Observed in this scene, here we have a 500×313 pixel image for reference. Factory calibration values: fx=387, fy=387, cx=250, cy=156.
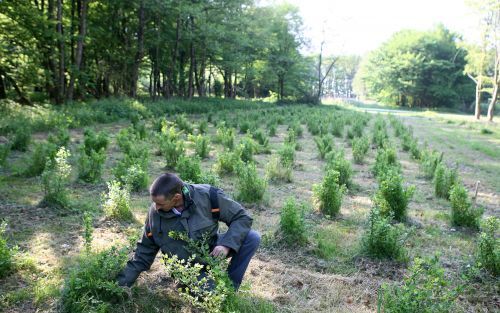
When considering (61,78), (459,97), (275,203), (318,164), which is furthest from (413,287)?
(459,97)

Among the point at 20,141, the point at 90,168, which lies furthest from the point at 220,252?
the point at 20,141

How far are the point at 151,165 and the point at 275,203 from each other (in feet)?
10.8

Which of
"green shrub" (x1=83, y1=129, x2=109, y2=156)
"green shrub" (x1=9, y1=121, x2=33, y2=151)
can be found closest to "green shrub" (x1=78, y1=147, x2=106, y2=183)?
"green shrub" (x1=83, y1=129, x2=109, y2=156)

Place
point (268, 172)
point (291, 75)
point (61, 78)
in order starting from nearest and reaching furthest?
point (268, 172) → point (61, 78) → point (291, 75)

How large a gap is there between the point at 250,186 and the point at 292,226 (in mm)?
1683

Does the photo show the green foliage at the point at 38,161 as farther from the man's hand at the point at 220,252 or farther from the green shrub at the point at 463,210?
the green shrub at the point at 463,210

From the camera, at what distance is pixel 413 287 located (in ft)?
9.07

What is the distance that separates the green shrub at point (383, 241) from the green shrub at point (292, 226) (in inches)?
29.3

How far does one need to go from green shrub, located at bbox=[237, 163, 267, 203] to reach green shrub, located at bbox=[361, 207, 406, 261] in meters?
2.20

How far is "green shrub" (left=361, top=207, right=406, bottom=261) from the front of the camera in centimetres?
427

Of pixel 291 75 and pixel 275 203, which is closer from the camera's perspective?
pixel 275 203

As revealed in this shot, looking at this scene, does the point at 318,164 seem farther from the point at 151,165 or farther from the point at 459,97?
the point at 459,97

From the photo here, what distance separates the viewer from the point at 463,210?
217 inches

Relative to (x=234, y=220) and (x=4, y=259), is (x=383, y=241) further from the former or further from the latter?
(x=4, y=259)
